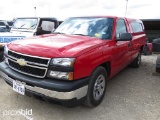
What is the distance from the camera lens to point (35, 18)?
272 inches

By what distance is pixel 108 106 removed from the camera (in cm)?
359

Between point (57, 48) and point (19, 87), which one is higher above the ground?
point (57, 48)

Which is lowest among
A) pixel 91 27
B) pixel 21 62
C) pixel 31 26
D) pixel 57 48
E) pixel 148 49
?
pixel 148 49

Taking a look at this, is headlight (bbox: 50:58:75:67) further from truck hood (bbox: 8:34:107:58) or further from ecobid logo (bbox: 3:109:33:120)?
ecobid logo (bbox: 3:109:33:120)

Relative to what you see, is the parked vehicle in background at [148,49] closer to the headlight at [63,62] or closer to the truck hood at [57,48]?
the truck hood at [57,48]

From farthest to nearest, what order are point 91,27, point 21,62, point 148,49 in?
point 148,49
point 91,27
point 21,62

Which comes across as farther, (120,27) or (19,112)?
(120,27)

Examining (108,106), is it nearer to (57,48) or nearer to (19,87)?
(57,48)

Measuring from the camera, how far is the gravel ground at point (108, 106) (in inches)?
126

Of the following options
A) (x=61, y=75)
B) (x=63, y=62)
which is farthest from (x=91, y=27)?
(x=61, y=75)

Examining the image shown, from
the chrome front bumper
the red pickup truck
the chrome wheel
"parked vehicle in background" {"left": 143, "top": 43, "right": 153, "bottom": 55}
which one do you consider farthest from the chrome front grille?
"parked vehicle in background" {"left": 143, "top": 43, "right": 153, "bottom": 55}

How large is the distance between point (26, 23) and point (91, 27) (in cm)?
374

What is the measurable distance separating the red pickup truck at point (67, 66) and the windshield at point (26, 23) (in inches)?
130

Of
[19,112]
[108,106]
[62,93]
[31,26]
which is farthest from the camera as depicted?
[31,26]
